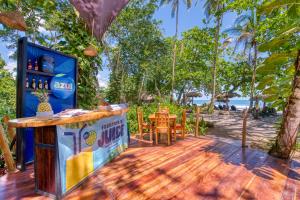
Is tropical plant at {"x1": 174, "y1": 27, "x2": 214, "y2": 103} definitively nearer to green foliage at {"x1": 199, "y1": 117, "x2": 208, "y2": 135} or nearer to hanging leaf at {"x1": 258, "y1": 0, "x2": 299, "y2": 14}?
green foliage at {"x1": 199, "y1": 117, "x2": 208, "y2": 135}

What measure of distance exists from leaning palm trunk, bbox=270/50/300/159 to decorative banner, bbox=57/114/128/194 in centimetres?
368

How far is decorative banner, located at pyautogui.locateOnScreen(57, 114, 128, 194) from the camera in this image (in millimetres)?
2463

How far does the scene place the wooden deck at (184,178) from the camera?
2605mm

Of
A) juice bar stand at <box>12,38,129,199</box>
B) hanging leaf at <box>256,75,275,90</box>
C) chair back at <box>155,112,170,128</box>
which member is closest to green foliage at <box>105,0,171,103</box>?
chair back at <box>155,112,170,128</box>

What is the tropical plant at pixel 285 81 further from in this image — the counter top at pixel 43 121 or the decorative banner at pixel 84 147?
the counter top at pixel 43 121

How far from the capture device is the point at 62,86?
4043mm

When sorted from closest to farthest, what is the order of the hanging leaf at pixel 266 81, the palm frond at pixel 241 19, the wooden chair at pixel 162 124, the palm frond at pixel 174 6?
the hanging leaf at pixel 266 81 → the wooden chair at pixel 162 124 → the palm frond at pixel 241 19 → the palm frond at pixel 174 6

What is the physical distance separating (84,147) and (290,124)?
421 centimetres

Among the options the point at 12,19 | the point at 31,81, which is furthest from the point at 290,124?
the point at 12,19

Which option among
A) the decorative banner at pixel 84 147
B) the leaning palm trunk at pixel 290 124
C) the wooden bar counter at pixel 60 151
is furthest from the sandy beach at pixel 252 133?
the wooden bar counter at pixel 60 151

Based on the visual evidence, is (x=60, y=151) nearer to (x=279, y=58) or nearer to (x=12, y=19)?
(x=12, y=19)

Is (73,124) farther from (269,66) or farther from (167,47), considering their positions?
(167,47)

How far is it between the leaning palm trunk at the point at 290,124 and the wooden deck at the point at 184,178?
296mm

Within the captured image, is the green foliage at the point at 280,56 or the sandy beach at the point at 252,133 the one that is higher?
the green foliage at the point at 280,56
